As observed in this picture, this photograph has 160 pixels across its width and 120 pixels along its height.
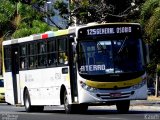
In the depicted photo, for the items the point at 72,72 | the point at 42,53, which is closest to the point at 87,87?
the point at 72,72

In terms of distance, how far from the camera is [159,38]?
110 feet

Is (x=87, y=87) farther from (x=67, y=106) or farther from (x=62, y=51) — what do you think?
(x=62, y=51)

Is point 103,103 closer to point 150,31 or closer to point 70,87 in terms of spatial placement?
point 70,87

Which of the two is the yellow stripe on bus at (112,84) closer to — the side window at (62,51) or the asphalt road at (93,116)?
the asphalt road at (93,116)

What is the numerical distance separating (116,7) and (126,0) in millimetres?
687

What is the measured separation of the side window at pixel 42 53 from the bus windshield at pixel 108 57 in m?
3.47

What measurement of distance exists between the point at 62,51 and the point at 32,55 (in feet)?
11.1

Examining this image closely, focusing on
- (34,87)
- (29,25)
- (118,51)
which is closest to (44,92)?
(34,87)

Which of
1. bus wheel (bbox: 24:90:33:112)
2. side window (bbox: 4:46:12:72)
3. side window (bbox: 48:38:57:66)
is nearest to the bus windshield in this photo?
side window (bbox: 48:38:57:66)

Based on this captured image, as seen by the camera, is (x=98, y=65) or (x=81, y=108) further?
(x=81, y=108)

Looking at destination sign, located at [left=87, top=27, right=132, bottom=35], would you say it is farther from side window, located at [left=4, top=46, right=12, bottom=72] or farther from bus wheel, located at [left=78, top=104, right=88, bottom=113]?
side window, located at [left=4, top=46, right=12, bottom=72]

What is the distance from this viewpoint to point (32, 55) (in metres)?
28.6

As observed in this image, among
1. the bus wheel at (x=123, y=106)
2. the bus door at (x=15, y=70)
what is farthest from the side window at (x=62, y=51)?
the bus door at (x=15, y=70)

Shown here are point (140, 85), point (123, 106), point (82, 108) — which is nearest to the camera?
point (140, 85)
